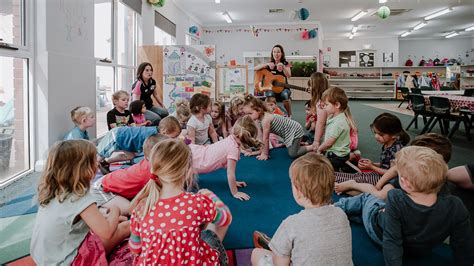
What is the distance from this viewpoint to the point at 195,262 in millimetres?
1476

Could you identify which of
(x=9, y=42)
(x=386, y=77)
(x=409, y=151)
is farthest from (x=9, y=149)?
(x=386, y=77)

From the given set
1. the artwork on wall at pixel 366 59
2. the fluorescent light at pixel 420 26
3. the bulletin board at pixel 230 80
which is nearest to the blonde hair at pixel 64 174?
the bulletin board at pixel 230 80

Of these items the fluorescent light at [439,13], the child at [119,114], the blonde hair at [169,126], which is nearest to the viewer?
the blonde hair at [169,126]

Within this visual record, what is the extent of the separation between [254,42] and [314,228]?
1415 centimetres

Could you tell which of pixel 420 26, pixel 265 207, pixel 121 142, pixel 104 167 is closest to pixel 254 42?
pixel 420 26

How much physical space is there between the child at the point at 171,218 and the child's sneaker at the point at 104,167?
2153 millimetres

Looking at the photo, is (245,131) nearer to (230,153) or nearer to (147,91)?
(230,153)

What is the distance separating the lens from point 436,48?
19.4 m

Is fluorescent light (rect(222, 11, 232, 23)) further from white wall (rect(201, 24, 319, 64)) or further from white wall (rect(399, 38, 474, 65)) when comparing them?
white wall (rect(399, 38, 474, 65))

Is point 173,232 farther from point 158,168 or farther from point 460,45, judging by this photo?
point 460,45

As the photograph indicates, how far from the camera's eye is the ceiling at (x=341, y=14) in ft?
35.4

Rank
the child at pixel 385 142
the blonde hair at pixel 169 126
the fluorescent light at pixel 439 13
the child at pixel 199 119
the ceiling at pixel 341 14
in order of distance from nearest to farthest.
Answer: the child at pixel 385 142 < the blonde hair at pixel 169 126 < the child at pixel 199 119 < the ceiling at pixel 341 14 < the fluorescent light at pixel 439 13

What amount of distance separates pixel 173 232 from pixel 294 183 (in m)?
0.51

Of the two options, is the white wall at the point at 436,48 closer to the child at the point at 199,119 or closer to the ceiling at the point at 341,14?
the ceiling at the point at 341,14
